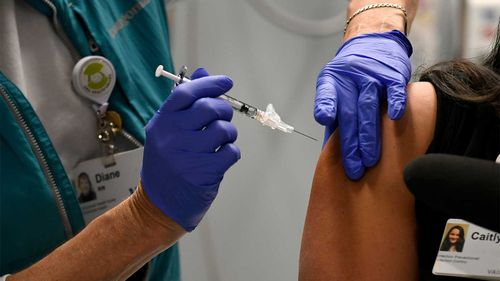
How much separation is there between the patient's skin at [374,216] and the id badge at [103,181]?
19.0 inches

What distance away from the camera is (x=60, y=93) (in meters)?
1.20

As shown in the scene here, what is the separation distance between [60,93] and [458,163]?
0.92 metres

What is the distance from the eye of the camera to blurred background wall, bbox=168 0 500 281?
5.65ft

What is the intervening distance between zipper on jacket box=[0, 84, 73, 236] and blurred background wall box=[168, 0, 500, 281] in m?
0.61

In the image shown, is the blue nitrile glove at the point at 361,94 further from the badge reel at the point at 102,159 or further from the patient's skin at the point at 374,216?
the badge reel at the point at 102,159

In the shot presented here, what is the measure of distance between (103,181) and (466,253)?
28.9 inches

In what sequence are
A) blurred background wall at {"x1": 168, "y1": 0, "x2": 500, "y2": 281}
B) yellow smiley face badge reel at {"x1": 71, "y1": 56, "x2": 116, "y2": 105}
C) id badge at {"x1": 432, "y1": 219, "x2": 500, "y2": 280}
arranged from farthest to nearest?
1. blurred background wall at {"x1": 168, "y1": 0, "x2": 500, "y2": 281}
2. yellow smiley face badge reel at {"x1": 71, "y1": 56, "x2": 116, "y2": 105}
3. id badge at {"x1": 432, "y1": 219, "x2": 500, "y2": 280}

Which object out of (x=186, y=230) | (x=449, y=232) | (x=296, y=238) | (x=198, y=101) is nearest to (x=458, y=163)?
(x=449, y=232)

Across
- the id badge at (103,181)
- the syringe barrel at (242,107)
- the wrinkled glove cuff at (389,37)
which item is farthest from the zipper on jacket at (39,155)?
the wrinkled glove cuff at (389,37)

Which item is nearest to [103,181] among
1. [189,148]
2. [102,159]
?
[102,159]

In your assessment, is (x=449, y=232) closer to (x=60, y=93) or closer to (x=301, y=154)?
(x=60, y=93)

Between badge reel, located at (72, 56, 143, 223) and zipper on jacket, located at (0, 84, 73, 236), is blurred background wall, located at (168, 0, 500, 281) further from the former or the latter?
zipper on jacket, located at (0, 84, 73, 236)

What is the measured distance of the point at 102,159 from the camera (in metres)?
1.25

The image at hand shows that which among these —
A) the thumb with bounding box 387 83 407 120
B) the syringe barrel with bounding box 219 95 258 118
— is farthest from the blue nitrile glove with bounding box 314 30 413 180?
the syringe barrel with bounding box 219 95 258 118
